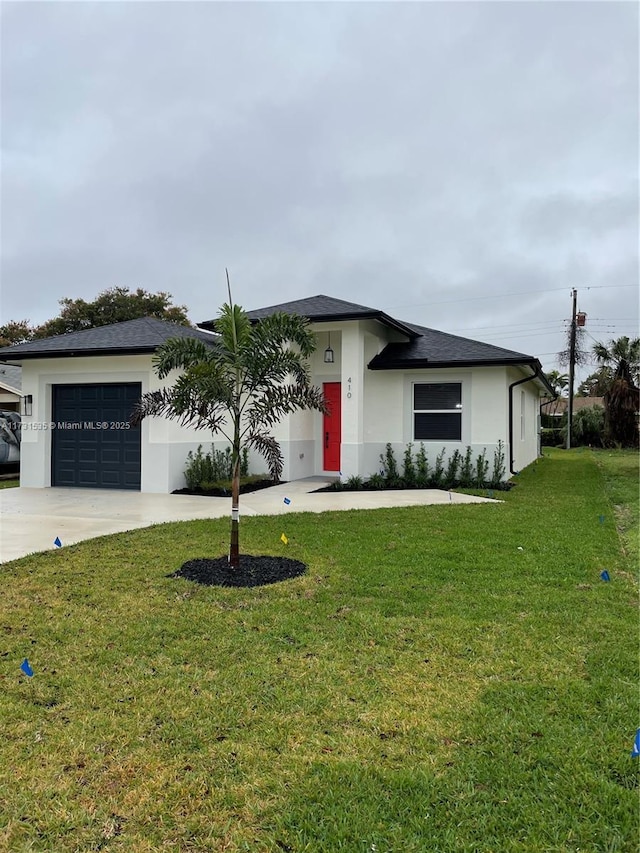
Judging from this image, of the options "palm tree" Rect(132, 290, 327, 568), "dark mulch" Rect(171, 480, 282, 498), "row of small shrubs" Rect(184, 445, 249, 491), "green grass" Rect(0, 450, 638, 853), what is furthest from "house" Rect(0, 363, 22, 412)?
"green grass" Rect(0, 450, 638, 853)

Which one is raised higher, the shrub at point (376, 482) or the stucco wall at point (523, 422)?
the stucco wall at point (523, 422)

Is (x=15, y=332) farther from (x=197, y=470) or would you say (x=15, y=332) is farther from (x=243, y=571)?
(x=243, y=571)

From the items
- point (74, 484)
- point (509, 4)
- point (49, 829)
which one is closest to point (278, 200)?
point (509, 4)

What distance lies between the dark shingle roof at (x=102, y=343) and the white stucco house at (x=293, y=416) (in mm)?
29

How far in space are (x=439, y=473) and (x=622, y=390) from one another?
16.6m

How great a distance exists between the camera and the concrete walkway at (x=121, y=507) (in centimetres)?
777

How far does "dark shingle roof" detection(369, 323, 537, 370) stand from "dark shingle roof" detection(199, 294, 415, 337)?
0.56 metres

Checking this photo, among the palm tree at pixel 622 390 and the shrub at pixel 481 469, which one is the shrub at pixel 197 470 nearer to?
the shrub at pixel 481 469

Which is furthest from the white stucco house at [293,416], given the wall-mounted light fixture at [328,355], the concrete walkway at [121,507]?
the concrete walkway at [121,507]

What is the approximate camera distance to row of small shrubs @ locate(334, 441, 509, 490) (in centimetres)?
1288

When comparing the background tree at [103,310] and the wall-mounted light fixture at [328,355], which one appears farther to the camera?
the background tree at [103,310]

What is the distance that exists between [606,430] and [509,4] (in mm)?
21631

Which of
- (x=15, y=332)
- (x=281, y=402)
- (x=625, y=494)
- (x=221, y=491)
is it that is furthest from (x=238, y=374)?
(x=15, y=332)

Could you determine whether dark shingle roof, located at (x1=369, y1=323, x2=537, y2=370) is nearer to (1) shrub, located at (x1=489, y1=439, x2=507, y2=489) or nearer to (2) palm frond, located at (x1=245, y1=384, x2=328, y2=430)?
(1) shrub, located at (x1=489, y1=439, x2=507, y2=489)
